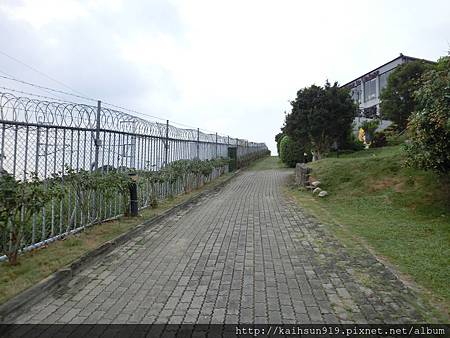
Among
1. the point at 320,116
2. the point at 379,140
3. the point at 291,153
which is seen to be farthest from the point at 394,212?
the point at 291,153

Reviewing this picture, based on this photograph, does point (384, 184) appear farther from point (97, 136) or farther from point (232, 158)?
point (232, 158)

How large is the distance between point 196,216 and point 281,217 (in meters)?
2.20

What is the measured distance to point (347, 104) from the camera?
2050 centimetres

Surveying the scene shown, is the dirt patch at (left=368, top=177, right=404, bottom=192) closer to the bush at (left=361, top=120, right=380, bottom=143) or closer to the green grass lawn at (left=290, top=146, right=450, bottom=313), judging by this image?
the green grass lawn at (left=290, top=146, right=450, bottom=313)

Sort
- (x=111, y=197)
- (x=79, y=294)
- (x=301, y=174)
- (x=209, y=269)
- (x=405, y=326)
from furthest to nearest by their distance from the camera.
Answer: (x=301, y=174)
(x=111, y=197)
(x=209, y=269)
(x=79, y=294)
(x=405, y=326)

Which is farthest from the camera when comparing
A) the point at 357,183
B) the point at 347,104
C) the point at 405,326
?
the point at 347,104

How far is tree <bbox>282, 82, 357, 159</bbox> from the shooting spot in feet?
65.9

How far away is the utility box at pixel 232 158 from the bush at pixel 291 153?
180 inches

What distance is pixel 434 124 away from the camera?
776 cm

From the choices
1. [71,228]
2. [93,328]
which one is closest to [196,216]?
[71,228]

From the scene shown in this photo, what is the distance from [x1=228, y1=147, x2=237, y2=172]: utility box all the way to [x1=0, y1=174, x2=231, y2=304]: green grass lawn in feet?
55.1

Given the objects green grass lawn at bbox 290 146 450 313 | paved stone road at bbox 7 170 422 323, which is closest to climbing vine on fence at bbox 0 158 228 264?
paved stone road at bbox 7 170 422 323

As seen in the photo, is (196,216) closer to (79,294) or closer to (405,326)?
(79,294)

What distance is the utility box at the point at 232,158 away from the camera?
950 inches
